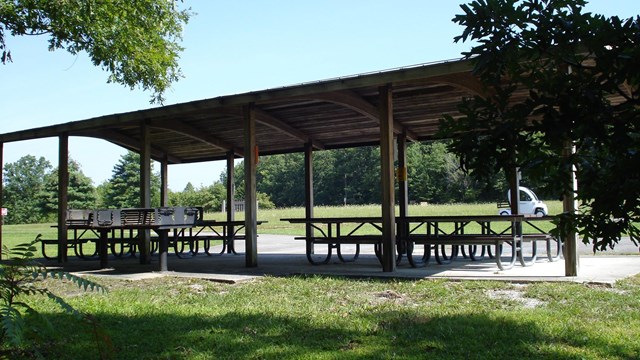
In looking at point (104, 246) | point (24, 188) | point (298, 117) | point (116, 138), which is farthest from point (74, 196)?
point (298, 117)

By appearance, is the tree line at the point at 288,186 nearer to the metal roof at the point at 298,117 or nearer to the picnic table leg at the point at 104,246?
the metal roof at the point at 298,117

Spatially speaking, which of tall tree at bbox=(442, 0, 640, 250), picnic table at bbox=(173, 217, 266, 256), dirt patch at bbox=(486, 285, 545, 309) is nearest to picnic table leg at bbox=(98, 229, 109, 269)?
picnic table at bbox=(173, 217, 266, 256)

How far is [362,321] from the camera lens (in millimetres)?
5328

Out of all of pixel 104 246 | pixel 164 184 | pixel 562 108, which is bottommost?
pixel 104 246

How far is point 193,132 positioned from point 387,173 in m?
5.81

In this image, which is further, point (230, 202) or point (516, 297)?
point (230, 202)

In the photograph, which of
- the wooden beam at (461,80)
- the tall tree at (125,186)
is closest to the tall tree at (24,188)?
the tall tree at (125,186)

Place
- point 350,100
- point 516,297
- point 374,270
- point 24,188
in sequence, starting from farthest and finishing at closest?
1. point 24,188
2. point 350,100
3. point 374,270
4. point 516,297

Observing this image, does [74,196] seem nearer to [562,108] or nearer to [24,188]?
[24,188]

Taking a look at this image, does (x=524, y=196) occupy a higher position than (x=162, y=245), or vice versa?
(x=524, y=196)

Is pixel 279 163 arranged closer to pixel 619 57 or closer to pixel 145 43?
pixel 145 43

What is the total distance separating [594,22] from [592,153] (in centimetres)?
51

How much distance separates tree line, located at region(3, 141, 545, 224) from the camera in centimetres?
6788

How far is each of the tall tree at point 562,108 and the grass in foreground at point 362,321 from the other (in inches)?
88.5
